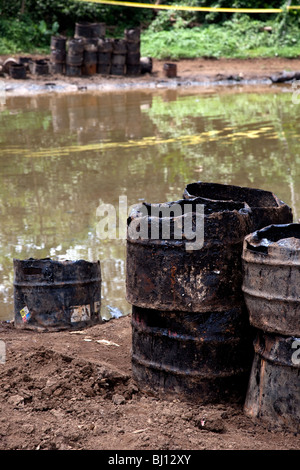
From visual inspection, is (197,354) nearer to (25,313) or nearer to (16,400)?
(16,400)

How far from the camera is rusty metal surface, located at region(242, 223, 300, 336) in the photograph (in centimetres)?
277

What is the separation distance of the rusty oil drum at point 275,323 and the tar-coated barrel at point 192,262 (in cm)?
14

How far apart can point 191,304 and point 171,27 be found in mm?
→ 28130

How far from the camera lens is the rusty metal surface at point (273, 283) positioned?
2773 mm

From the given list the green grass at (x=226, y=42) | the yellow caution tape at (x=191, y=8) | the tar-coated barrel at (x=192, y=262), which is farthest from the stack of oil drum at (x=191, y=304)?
the yellow caution tape at (x=191, y=8)

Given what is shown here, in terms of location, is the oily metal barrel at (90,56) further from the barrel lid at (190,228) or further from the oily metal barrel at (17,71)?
the barrel lid at (190,228)

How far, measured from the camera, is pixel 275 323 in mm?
2840

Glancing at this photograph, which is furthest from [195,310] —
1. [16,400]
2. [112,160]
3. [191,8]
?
[191,8]

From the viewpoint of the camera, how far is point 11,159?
1029cm

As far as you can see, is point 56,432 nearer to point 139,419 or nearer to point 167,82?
point 139,419

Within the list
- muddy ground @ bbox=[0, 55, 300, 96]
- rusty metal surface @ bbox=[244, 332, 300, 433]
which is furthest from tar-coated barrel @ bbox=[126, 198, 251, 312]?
muddy ground @ bbox=[0, 55, 300, 96]

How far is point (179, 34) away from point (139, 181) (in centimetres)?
2035

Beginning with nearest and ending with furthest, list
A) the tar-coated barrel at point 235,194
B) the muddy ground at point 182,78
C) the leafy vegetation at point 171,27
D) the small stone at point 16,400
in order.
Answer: the small stone at point 16,400, the tar-coated barrel at point 235,194, the muddy ground at point 182,78, the leafy vegetation at point 171,27
